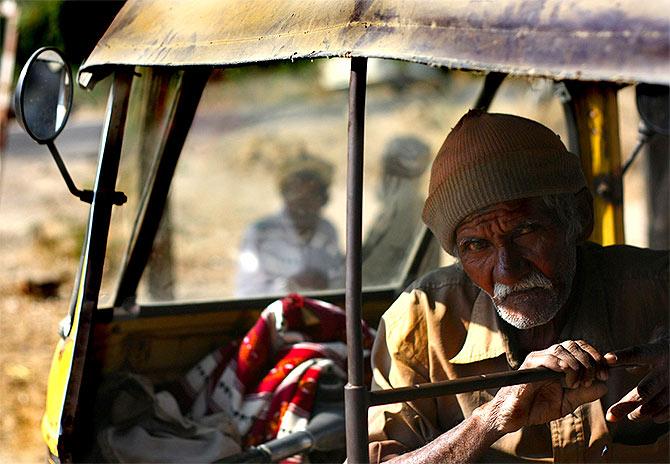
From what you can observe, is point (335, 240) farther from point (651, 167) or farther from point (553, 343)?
point (553, 343)

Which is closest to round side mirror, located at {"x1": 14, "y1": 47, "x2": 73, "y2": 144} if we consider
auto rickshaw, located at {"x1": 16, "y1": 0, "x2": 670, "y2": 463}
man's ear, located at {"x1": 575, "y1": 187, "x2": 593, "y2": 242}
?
auto rickshaw, located at {"x1": 16, "y1": 0, "x2": 670, "y2": 463}

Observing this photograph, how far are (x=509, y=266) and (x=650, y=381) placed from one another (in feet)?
1.25

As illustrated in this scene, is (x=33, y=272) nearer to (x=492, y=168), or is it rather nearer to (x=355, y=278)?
(x=492, y=168)

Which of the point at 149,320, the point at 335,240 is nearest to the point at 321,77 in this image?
the point at 335,240

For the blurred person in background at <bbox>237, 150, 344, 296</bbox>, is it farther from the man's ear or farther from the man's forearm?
the man's forearm

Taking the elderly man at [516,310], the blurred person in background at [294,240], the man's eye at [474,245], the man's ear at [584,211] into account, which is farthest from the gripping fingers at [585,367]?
the blurred person in background at [294,240]

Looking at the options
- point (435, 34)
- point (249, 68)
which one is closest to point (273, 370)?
point (249, 68)

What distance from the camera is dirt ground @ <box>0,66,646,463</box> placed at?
639cm

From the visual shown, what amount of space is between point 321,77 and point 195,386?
15342mm

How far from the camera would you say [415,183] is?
582cm

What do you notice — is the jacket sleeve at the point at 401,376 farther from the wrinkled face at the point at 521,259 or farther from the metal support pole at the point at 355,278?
the metal support pole at the point at 355,278

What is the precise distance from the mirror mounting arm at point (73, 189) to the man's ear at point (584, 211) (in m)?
1.21

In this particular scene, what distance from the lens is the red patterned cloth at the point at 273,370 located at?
306 cm

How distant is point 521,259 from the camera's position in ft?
7.18
